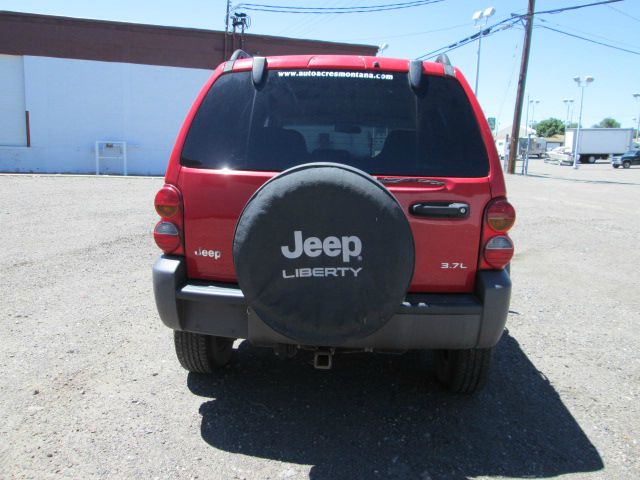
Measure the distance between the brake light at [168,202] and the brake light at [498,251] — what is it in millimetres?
1784

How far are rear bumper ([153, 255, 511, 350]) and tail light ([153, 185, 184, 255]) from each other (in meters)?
0.11

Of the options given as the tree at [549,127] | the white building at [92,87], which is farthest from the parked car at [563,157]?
the tree at [549,127]

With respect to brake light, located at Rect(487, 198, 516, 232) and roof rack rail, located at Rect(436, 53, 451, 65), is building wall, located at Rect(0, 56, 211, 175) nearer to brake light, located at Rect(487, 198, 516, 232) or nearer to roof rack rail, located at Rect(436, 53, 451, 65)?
roof rack rail, located at Rect(436, 53, 451, 65)

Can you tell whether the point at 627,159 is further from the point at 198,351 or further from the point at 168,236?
the point at 168,236

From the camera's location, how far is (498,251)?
10.1ft

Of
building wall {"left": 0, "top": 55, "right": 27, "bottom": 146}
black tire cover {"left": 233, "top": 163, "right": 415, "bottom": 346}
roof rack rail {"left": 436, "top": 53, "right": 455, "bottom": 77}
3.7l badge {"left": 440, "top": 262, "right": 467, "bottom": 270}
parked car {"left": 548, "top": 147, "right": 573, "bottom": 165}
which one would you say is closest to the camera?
black tire cover {"left": 233, "top": 163, "right": 415, "bottom": 346}

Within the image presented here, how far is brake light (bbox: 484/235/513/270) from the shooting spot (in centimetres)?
308

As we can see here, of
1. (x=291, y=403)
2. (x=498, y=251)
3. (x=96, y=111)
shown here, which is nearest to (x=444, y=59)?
(x=498, y=251)

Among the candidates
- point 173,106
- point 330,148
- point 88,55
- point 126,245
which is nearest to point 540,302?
point 330,148

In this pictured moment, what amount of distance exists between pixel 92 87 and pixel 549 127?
405 feet

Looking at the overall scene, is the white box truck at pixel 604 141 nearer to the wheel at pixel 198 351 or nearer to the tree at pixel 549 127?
the wheel at pixel 198 351

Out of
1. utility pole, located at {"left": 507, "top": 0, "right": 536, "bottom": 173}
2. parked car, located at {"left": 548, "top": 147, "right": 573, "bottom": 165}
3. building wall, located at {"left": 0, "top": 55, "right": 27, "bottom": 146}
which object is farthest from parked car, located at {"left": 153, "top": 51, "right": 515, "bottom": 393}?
parked car, located at {"left": 548, "top": 147, "right": 573, "bottom": 165}

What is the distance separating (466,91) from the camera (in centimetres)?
336

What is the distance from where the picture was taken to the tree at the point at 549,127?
412 ft
